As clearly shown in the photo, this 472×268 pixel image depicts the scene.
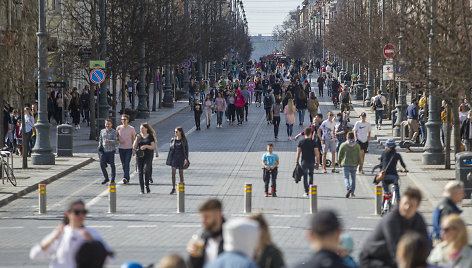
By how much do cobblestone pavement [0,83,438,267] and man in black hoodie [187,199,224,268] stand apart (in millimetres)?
5921

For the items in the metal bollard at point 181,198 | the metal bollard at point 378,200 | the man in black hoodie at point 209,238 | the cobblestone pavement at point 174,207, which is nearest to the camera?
the man in black hoodie at point 209,238

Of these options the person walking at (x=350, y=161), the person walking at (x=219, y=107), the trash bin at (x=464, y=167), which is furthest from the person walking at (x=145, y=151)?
the person walking at (x=219, y=107)

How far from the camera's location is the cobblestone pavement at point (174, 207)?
15.9m

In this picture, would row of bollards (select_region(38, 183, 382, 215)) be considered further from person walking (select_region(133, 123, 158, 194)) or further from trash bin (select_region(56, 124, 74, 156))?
trash bin (select_region(56, 124, 74, 156))

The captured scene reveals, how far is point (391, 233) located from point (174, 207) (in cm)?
1183

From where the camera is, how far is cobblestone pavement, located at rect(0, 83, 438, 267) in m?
15.9

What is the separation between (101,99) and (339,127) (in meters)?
13.7

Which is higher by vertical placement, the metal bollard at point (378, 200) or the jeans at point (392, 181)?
the jeans at point (392, 181)

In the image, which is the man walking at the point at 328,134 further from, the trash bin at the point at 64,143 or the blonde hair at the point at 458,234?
the blonde hair at the point at 458,234

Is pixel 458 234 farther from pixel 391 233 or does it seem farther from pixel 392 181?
pixel 392 181

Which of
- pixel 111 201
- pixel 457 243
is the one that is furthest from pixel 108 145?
pixel 457 243

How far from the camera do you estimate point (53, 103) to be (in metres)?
44.1

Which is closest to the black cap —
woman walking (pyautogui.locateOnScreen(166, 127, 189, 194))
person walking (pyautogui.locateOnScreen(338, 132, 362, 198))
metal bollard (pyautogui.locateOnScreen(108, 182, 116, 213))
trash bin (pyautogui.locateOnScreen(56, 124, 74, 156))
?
metal bollard (pyautogui.locateOnScreen(108, 182, 116, 213))

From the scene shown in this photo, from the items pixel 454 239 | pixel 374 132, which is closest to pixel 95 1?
pixel 374 132
